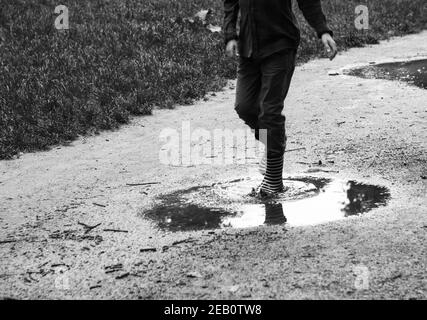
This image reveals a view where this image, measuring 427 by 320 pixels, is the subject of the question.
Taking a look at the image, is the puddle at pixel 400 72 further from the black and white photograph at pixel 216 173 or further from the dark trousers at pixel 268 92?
the dark trousers at pixel 268 92

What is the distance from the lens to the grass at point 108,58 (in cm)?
1109

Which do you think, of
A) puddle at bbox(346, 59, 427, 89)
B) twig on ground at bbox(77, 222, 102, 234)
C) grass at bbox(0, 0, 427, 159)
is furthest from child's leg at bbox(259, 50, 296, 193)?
puddle at bbox(346, 59, 427, 89)

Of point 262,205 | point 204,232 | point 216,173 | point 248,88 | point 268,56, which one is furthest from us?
point 216,173

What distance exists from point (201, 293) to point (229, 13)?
3.22 meters

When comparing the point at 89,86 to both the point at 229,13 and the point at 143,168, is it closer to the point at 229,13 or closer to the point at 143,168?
the point at 143,168

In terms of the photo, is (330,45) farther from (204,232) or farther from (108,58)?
(108,58)

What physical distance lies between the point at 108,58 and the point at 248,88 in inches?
333

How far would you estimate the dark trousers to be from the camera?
647cm

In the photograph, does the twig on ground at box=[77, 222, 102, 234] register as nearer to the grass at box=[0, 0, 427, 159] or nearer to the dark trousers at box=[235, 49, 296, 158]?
the dark trousers at box=[235, 49, 296, 158]

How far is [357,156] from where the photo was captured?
8344mm

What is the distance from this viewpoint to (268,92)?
649 cm

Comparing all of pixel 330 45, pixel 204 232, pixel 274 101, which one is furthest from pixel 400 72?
pixel 204 232
